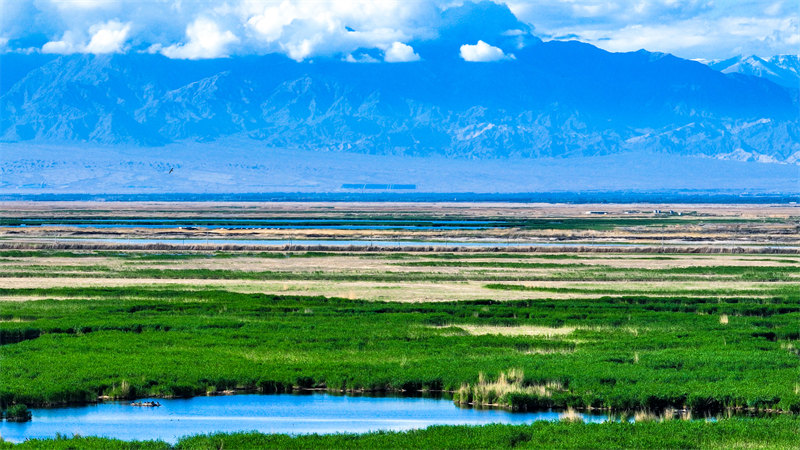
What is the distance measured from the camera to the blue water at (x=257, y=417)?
81.9 feet

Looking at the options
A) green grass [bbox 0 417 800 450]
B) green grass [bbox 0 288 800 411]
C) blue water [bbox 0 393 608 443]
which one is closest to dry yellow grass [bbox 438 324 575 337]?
green grass [bbox 0 288 800 411]

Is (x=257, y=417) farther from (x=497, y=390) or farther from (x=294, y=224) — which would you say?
(x=294, y=224)

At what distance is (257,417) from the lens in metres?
26.3

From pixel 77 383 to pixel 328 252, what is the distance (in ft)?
166

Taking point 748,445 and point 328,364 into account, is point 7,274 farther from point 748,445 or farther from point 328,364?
point 748,445

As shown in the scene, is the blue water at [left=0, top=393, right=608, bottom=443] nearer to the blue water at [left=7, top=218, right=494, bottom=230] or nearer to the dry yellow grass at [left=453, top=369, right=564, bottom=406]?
the dry yellow grass at [left=453, top=369, right=564, bottom=406]

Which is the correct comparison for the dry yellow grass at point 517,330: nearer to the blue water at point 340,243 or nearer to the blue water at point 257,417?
the blue water at point 257,417

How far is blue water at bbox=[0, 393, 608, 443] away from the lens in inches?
982

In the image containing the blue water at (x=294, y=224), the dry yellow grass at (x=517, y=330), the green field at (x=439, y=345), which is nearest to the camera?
the green field at (x=439, y=345)

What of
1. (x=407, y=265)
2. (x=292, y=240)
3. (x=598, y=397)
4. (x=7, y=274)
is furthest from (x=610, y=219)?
(x=598, y=397)

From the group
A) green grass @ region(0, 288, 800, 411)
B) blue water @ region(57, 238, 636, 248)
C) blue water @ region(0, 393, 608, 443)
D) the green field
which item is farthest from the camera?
blue water @ region(57, 238, 636, 248)

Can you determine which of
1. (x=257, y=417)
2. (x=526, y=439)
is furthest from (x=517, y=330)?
(x=526, y=439)

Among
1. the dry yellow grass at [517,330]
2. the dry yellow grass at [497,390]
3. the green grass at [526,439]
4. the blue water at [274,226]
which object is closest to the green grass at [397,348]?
the dry yellow grass at [497,390]

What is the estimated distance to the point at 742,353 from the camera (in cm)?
3250
